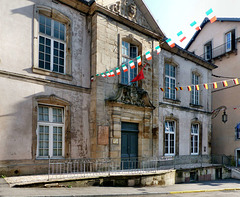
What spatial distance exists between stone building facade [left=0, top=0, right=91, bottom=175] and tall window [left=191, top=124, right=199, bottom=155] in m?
8.81

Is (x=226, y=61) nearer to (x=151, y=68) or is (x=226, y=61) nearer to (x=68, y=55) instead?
(x=151, y=68)

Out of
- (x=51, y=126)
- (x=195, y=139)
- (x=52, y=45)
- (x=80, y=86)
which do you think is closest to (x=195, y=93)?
(x=195, y=139)

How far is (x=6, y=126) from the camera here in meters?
9.21

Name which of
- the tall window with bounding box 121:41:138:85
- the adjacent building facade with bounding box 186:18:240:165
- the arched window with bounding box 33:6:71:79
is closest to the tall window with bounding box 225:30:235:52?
the adjacent building facade with bounding box 186:18:240:165

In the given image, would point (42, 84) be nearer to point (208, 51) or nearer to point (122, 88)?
point (122, 88)

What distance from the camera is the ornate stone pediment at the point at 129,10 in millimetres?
12748

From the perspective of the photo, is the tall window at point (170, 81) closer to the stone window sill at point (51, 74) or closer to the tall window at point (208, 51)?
the stone window sill at point (51, 74)

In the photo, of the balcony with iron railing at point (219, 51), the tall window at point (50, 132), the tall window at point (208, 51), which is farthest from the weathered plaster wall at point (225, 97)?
the tall window at point (50, 132)

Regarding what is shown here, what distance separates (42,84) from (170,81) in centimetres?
887

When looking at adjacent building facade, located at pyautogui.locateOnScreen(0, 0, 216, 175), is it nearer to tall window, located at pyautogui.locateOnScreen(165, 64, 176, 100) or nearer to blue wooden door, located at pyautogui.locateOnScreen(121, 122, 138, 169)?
blue wooden door, located at pyautogui.locateOnScreen(121, 122, 138, 169)

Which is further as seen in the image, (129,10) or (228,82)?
(228,82)

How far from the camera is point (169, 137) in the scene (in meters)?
15.8

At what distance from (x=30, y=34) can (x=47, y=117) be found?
3362 mm

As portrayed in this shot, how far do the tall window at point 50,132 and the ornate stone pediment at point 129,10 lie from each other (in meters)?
5.72
